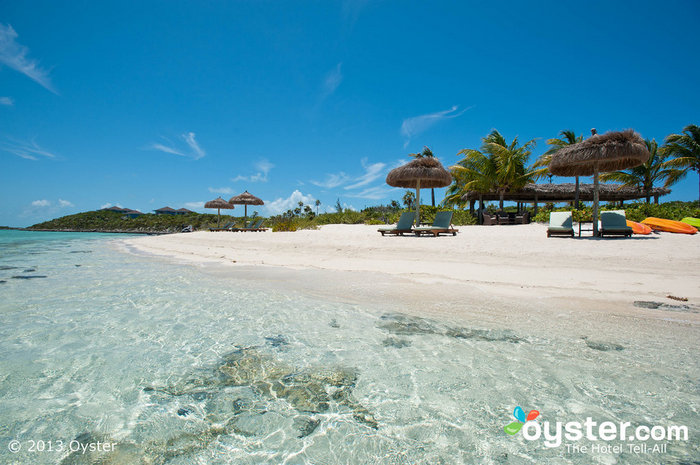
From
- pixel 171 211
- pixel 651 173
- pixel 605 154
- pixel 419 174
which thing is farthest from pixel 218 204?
pixel 171 211

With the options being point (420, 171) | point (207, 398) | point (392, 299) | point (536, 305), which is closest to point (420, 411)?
point (207, 398)

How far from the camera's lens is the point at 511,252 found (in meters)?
7.32

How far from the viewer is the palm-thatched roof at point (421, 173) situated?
13531mm

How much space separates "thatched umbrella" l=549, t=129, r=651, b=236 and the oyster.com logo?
33.4ft

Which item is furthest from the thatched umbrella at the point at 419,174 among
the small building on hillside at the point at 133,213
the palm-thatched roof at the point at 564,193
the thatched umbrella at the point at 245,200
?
the small building on hillside at the point at 133,213

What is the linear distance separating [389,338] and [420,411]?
108 cm

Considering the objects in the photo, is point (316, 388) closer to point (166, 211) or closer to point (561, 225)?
point (561, 225)

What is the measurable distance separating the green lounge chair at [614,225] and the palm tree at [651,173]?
1450 centimetres

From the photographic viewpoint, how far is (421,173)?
44.3 feet

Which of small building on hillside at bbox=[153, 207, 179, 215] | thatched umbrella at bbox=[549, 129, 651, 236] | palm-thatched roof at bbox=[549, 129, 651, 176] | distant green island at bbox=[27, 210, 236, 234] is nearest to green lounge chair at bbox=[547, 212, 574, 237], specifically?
thatched umbrella at bbox=[549, 129, 651, 236]

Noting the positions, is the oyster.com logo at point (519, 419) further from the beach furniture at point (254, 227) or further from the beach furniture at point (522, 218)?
the beach furniture at point (254, 227)

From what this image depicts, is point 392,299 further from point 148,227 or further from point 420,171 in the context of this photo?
point 148,227

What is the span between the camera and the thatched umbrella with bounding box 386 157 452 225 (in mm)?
13523

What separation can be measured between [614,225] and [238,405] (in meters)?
11.4
